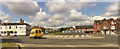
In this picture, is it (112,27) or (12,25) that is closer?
(12,25)

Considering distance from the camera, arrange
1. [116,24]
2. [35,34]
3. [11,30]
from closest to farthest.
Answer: [35,34] < [11,30] < [116,24]

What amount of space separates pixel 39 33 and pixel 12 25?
121 ft

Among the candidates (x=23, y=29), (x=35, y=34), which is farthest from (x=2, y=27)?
(x=35, y=34)

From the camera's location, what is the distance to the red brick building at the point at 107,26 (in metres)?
60.2

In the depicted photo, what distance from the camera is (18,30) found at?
56875 millimetres

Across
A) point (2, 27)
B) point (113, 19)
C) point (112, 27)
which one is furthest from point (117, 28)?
point (2, 27)

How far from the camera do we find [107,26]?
207ft

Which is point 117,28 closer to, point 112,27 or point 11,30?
point 112,27

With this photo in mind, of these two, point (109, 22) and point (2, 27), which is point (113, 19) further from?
point (2, 27)

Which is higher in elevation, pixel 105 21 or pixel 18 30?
pixel 105 21

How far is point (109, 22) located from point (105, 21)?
6.91 feet

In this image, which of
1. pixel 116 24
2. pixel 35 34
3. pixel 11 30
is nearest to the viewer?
pixel 35 34

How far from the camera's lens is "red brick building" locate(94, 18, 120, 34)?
60.2 m

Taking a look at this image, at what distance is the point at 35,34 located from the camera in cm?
2523
